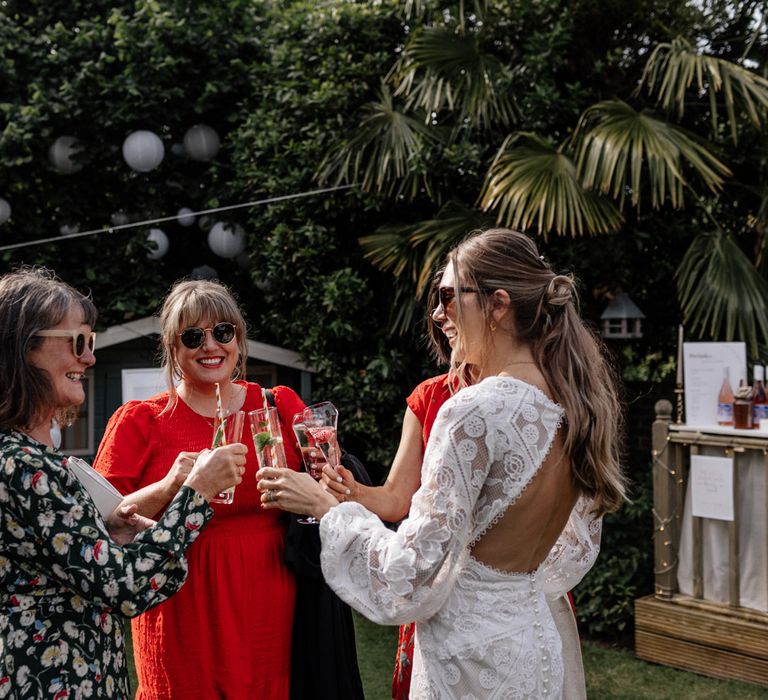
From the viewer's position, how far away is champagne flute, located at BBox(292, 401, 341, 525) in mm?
2084

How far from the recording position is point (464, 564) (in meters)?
1.73

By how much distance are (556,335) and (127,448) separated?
1.28 metres

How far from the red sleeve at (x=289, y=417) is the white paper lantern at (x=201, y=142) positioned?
5.49 m

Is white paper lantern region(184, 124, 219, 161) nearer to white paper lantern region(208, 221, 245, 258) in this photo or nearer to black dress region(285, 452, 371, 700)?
white paper lantern region(208, 221, 245, 258)

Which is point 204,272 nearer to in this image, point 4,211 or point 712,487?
point 4,211

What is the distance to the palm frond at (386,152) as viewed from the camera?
5719mm

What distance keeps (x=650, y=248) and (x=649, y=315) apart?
1.96ft

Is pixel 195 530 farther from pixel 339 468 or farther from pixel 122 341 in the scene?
pixel 122 341

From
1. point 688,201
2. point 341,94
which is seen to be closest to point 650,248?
point 688,201

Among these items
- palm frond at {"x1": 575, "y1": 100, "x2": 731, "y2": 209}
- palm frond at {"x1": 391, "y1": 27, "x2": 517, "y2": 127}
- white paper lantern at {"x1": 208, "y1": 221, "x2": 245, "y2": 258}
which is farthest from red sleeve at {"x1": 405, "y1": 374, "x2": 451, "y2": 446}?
white paper lantern at {"x1": 208, "y1": 221, "x2": 245, "y2": 258}

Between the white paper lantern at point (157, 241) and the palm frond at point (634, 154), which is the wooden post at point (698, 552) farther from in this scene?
the white paper lantern at point (157, 241)

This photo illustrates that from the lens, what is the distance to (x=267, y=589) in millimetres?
2277

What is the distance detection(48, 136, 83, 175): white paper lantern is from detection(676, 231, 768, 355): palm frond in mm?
5313

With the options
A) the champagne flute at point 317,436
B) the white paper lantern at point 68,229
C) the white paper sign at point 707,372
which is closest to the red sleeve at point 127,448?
the champagne flute at point 317,436
